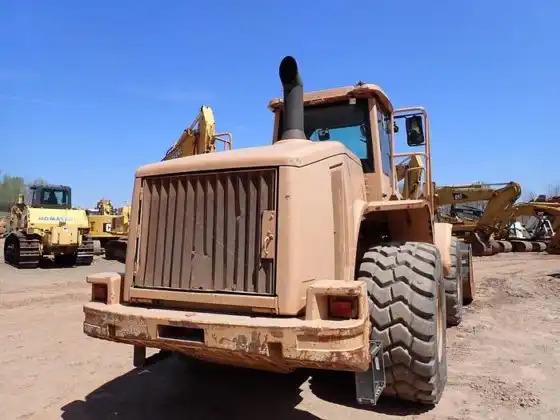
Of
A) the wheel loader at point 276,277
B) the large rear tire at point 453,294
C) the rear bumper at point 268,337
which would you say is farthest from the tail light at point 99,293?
the large rear tire at point 453,294

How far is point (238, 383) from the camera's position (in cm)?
478

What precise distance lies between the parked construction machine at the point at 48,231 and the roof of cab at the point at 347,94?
13.8m

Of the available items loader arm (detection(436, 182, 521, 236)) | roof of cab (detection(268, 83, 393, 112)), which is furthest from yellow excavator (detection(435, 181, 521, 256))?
roof of cab (detection(268, 83, 393, 112))

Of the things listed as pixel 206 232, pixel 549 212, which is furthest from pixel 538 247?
pixel 206 232

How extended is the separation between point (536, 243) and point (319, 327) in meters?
21.2

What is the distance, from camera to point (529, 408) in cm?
405

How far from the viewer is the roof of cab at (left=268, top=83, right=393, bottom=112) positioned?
5.05m

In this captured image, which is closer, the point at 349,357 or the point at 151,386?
the point at 349,357

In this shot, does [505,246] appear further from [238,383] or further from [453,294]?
[238,383]

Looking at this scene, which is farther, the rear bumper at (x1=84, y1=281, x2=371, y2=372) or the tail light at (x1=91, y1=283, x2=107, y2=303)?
the tail light at (x1=91, y1=283, x2=107, y2=303)

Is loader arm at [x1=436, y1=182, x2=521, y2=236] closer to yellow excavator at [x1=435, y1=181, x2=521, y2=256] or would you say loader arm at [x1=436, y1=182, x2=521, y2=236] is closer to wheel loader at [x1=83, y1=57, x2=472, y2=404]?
yellow excavator at [x1=435, y1=181, x2=521, y2=256]

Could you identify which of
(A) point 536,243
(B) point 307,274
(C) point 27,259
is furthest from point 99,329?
(A) point 536,243

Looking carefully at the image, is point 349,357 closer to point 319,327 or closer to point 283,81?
point 319,327

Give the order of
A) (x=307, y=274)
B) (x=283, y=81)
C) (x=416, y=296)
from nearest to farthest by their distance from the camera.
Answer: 1. (x=307, y=274)
2. (x=416, y=296)
3. (x=283, y=81)
